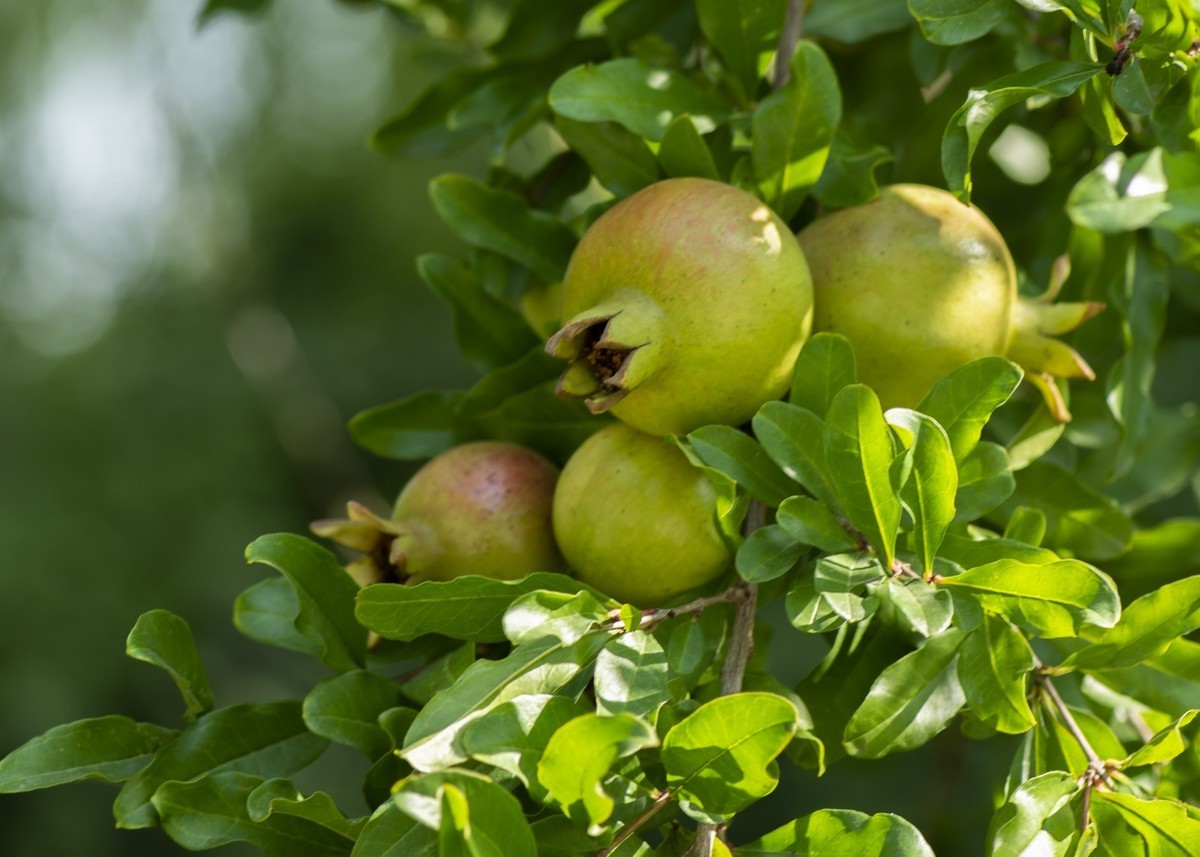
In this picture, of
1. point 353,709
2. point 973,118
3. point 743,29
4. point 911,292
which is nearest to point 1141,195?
point 973,118

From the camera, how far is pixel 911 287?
77cm

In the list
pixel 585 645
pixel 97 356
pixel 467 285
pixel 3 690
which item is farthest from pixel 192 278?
pixel 585 645

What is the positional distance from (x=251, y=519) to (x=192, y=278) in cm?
159

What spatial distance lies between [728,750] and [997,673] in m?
0.19

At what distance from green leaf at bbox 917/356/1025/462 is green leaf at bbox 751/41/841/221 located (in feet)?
0.70

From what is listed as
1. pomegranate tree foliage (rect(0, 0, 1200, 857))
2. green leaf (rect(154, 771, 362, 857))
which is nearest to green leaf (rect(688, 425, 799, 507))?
pomegranate tree foliage (rect(0, 0, 1200, 857))

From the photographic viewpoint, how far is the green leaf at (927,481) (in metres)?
0.62

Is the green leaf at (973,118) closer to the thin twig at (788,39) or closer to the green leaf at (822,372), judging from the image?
the green leaf at (822,372)

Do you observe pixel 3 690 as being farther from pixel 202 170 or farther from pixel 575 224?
pixel 575 224

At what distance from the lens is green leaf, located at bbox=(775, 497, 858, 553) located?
2.17 ft

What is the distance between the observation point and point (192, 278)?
6.15 meters

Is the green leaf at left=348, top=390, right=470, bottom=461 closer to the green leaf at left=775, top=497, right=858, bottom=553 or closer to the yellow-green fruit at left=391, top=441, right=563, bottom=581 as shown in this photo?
the yellow-green fruit at left=391, top=441, right=563, bottom=581

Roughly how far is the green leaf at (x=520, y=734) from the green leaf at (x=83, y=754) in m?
0.28

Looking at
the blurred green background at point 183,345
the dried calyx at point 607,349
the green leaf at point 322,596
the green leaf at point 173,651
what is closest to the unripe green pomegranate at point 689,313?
the dried calyx at point 607,349
